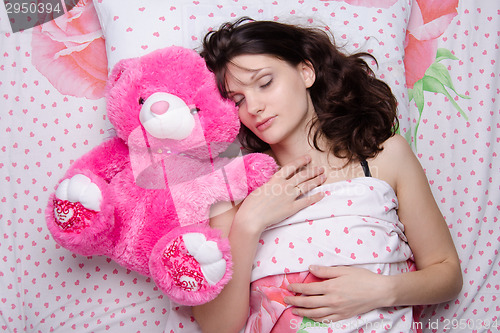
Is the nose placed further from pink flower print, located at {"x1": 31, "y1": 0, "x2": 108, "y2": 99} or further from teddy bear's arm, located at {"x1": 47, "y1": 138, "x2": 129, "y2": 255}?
pink flower print, located at {"x1": 31, "y1": 0, "x2": 108, "y2": 99}

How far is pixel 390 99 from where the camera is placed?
1259 mm

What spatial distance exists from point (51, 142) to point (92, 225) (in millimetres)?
436

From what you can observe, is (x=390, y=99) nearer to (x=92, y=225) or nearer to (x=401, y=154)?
(x=401, y=154)

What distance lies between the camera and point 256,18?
4.31ft

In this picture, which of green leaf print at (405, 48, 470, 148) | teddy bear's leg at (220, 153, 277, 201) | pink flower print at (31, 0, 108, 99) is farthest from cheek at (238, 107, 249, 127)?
green leaf print at (405, 48, 470, 148)

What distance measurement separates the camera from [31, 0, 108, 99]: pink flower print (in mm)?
1312

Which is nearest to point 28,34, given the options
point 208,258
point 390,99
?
point 208,258

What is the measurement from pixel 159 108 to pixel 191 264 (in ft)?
0.97

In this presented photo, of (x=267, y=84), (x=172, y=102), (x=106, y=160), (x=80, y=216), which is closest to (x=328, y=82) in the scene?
(x=267, y=84)

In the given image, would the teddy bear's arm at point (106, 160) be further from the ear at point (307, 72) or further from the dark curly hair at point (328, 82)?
the ear at point (307, 72)

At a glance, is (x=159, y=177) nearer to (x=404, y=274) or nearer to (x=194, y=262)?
(x=194, y=262)

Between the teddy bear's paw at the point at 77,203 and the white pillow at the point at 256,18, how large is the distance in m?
0.42

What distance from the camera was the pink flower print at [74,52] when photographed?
1.31 meters

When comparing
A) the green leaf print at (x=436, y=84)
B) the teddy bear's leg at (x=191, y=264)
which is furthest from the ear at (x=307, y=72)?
the teddy bear's leg at (x=191, y=264)
